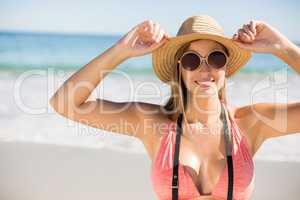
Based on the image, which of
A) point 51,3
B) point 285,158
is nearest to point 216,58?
point 285,158

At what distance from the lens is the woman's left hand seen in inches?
76.1

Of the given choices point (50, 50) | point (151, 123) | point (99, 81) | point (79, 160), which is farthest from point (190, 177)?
point (50, 50)

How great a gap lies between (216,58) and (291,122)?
0.42 meters

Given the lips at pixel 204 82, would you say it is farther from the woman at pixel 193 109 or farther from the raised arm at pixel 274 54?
the raised arm at pixel 274 54

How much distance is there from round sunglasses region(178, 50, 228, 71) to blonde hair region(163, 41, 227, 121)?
0.10 meters

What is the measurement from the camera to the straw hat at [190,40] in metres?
2.00

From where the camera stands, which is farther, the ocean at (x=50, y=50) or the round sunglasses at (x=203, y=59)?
the ocean at (x=50, y=50)

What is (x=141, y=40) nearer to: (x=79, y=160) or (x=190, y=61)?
(x=190, y=61)

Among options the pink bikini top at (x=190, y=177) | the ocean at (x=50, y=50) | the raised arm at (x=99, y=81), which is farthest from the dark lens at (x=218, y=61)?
the ocean at (x=50, y=50)

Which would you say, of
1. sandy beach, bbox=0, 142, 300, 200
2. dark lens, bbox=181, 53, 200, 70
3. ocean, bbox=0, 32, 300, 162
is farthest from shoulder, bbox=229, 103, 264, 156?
ocean, bbox=0, 32, 300, 162

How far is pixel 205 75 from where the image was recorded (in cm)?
204

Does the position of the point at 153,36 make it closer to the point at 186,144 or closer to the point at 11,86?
the point at 186,144

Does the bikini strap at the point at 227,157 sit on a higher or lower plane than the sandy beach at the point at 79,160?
higher

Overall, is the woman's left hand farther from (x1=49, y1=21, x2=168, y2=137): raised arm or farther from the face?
(x1=49, y1=21, x2=168, y2=137): raised arm
